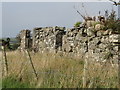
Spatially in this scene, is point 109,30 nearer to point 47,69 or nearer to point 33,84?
point 47,69

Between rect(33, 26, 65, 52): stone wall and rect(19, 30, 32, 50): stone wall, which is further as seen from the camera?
rect(19, 30, 32, 50): stone wall

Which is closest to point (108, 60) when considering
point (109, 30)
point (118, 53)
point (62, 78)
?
point (118, 53)

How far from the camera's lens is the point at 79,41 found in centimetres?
1191

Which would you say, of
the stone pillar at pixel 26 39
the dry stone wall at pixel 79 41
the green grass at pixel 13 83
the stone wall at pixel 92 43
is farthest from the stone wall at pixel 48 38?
the green grass at pixel 13 83

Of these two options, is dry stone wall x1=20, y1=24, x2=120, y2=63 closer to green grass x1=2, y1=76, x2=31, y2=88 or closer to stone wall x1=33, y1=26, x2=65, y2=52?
stone wall x1=33, y1=26, x2=65, y2=52

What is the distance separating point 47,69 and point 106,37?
294 cm

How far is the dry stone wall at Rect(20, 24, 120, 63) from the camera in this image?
9705 mm

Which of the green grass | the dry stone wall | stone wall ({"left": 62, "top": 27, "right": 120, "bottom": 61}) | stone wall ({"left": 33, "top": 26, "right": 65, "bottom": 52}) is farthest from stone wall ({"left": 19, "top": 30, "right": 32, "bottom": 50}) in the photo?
the green grass

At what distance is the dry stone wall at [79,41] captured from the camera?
9.71 meters

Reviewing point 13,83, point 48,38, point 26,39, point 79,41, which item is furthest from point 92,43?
point 26,39

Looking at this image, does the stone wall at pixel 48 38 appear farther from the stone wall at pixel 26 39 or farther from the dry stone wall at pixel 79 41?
the stone wall at pixel 26 39

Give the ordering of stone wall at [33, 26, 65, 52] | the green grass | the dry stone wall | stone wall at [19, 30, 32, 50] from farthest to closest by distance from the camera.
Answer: stone wall at [19, 30, 32, 50], stone wall at [33, 26, 65, 52], the dry stone wall, the green grass

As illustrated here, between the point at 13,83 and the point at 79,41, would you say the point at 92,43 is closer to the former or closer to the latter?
the point at 79,41

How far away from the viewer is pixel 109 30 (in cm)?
1017
